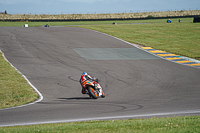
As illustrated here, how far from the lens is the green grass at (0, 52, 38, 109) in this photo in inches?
504

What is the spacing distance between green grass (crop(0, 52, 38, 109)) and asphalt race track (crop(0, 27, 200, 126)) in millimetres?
698

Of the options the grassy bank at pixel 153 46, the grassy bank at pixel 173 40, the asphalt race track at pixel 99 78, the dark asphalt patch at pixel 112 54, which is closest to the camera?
the asphalt race track at pixel 99 78

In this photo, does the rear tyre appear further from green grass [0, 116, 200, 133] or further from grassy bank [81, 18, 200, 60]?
grassy bank [81, 18, 200, 60]

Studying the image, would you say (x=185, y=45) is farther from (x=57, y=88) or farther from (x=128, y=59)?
(x=57, y=88)

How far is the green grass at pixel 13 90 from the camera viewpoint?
42.0 feet

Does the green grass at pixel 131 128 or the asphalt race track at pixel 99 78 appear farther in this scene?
the asphalt race track at pixel 99 78

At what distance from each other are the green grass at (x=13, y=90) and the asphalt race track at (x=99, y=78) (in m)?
0.70

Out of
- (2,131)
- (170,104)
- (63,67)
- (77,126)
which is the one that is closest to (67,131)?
(77,126)

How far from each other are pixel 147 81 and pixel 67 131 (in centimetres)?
1034

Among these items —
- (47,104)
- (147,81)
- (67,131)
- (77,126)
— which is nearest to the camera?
(67,131)

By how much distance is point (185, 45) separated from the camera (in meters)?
33.6

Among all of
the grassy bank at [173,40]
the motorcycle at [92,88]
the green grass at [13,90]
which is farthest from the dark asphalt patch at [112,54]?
the motorcycle at [92,88]

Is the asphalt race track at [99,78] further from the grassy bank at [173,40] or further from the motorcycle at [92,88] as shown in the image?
the grassy bank at [173,40]

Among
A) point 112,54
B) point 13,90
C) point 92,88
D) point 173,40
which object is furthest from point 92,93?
point 173,40
